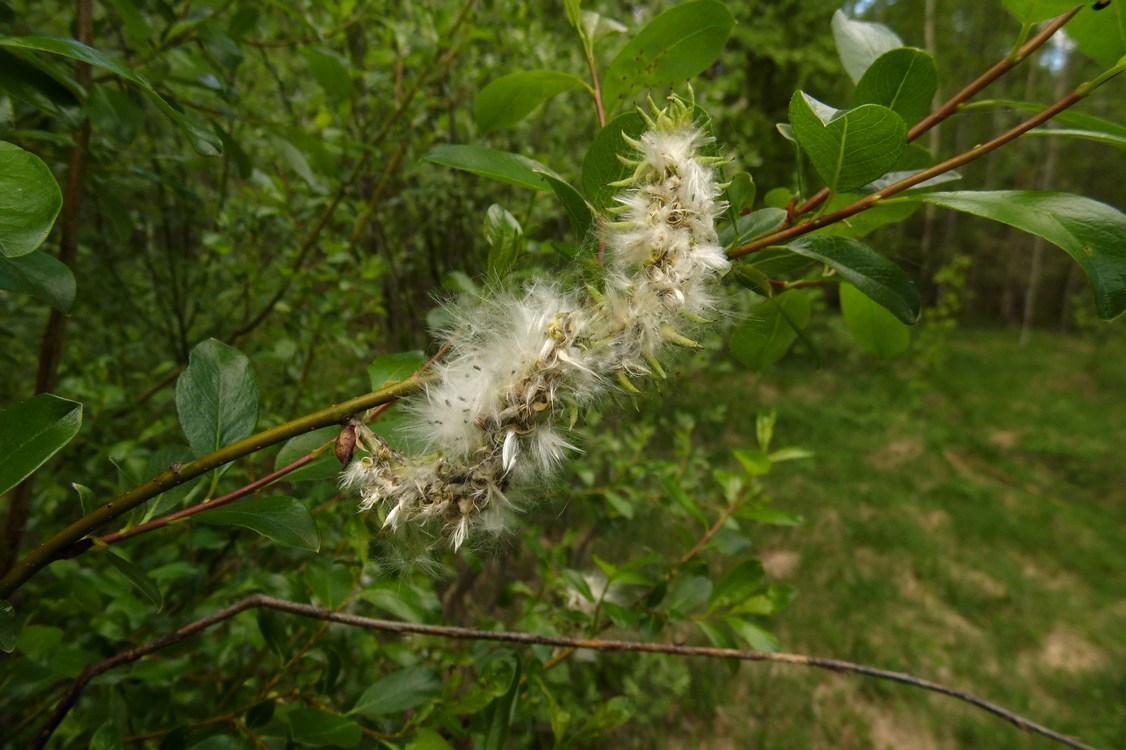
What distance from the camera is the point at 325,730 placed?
73cm

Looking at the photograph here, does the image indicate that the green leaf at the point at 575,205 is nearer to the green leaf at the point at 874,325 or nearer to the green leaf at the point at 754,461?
the green leaf at the point at 874,325

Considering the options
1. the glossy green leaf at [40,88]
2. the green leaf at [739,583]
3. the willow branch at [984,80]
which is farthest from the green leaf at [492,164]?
the green leaf at [739,583]

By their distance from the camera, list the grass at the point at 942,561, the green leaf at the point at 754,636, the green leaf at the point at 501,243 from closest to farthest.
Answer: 1. the green leaf at the point at 501,243
2. the green leaf at the point at 754,636
3. the grass at the point at 942,561

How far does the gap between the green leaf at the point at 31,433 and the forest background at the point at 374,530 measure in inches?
1.9

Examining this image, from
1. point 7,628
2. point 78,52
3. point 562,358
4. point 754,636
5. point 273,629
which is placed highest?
point 78,52

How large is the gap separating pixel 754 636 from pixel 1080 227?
0.77 m

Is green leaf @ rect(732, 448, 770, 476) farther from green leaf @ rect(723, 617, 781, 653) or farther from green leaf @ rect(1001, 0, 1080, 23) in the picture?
green leaf @ rect(1001, 0, 1080, 23)

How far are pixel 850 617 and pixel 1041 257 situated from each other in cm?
1158

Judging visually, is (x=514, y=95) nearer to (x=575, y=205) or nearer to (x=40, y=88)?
(x=575, y=205)

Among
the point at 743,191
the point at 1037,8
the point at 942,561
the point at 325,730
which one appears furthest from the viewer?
the point at 942,561

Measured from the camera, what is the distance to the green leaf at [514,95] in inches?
28.9

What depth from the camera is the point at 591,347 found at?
0.48 meters

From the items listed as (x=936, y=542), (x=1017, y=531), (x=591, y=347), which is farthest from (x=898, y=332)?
(x=1017, y=531)

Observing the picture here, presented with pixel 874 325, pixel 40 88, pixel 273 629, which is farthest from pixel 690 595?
pixel 40 88
